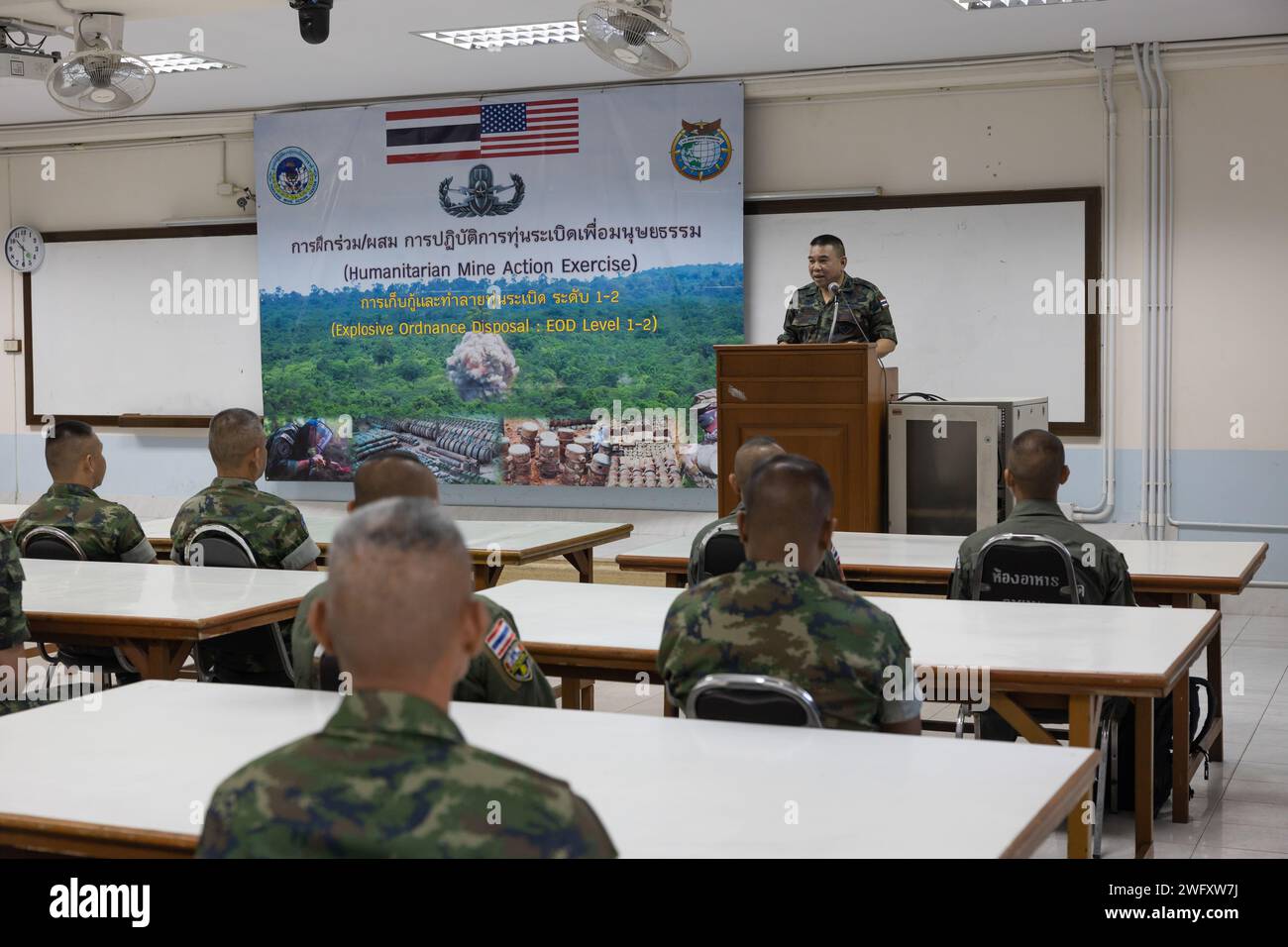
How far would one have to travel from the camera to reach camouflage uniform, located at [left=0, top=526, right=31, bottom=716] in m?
3.38

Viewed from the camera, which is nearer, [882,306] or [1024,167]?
[882,306]

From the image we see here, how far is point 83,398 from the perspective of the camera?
10.3 metres

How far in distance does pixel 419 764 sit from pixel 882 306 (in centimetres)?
545

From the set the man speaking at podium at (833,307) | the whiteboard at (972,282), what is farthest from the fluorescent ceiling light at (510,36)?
the man speaking at podium at (833,307)

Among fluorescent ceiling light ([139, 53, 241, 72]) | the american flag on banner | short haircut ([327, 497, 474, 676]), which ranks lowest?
short haircut ([327, 497, 474, 676])

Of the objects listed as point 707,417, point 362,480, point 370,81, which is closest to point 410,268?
point 370,81

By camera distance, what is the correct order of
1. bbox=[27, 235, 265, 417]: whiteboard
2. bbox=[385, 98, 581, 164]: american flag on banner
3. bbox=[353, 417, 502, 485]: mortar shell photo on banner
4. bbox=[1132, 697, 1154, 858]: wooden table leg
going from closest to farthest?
bbox=[1132, 697, 1154, 858]: wooden table leg
bbox=[385, 98, 581, 164]: american flag on banner
bbox=[353, 417, 502, 485]: mortar shell photo on banner
bbox=[27, 235, 265, 417]: whiteboard

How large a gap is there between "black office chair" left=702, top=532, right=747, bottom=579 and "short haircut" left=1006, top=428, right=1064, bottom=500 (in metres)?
0.82

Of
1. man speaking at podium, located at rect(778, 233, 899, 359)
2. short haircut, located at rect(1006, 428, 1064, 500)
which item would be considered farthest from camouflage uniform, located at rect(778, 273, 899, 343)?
short haircut, located at rect(1006, 428, 1064, 500)

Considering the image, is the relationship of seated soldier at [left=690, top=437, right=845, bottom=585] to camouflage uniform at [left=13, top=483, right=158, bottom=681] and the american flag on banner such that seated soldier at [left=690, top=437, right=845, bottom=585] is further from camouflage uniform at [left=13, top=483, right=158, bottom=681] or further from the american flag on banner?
the american flag on banner

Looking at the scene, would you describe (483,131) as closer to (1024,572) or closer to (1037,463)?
(1037,463)

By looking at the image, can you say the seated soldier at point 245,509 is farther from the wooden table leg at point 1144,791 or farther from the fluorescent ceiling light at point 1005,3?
the fluorescent ceiling light at point 1005,3

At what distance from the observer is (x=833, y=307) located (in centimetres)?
645
